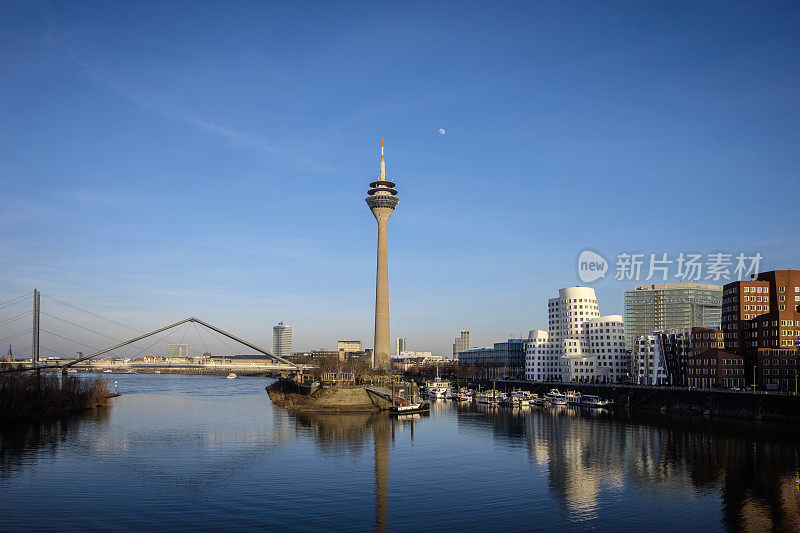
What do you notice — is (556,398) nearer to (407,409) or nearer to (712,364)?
(712,364)

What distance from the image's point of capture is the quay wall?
69.2 m

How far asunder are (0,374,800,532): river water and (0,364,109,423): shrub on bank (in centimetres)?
264

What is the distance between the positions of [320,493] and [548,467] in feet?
59.2

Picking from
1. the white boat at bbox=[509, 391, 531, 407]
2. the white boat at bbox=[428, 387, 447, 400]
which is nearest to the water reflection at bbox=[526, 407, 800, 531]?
the white boat at bbox=[509, 391, 531, 407]

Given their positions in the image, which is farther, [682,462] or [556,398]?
[556,398]

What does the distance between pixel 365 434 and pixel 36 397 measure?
117 feet

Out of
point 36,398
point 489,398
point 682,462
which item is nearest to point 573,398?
point 489,398

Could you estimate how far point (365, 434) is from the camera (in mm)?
59781

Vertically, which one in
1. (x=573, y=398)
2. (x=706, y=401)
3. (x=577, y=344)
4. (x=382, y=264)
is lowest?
(x=573, y=398)

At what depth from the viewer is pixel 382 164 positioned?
163500 millimetres

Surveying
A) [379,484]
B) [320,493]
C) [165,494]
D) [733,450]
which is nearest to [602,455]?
[733,450]

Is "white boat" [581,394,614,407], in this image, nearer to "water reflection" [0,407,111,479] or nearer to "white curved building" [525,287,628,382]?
"white curved building" [525,287,628,382]

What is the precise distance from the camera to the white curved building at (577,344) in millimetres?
126625

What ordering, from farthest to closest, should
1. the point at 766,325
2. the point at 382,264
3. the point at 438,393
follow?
1. the point at 382,264
2. the point at 438,393
3. the point at 766,325
